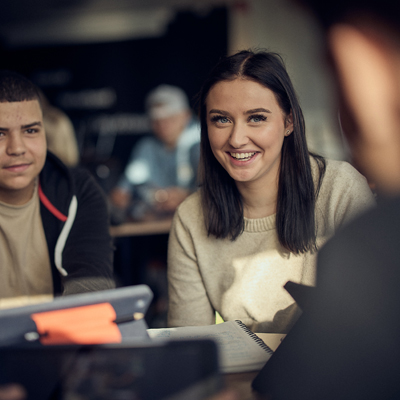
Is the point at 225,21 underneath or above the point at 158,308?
above

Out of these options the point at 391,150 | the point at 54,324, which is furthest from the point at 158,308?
the point at 391,150

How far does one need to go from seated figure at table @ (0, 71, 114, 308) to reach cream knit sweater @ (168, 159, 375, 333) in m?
0.29

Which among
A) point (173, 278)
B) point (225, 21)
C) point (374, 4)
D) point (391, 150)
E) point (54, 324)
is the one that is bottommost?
point (173, 278)

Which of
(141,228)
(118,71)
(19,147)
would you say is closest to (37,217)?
(19,147)

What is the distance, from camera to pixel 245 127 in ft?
4.79

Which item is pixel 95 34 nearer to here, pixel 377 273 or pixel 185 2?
pixel 185 2

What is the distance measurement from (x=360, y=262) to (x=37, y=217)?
1339mm

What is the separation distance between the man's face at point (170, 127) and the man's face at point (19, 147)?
7.40ft

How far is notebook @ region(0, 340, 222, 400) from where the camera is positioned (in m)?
0.66

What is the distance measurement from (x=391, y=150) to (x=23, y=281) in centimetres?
155

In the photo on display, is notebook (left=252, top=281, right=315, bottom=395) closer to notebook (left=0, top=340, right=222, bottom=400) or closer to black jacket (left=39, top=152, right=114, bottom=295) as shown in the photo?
notebook (left=0, top=340, right=222, bottom=400)

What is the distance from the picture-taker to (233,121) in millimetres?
1469

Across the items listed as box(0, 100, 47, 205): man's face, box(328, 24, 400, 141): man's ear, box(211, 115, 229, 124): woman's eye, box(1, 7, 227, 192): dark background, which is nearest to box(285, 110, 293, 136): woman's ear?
box(211, 115, 229, 124): woman's eye

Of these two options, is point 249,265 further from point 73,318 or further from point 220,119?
point 73,318
